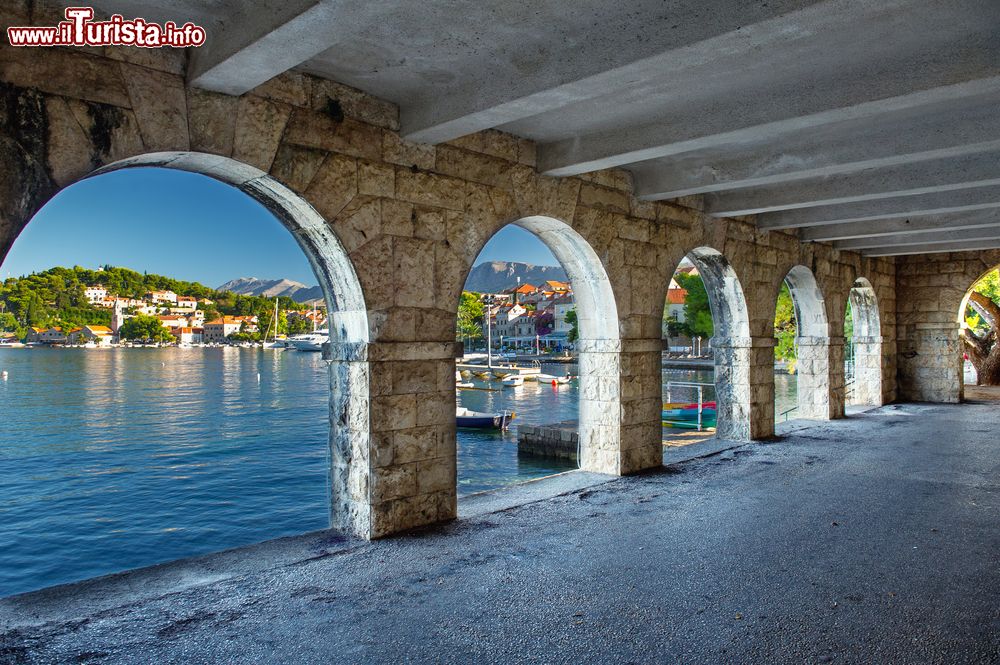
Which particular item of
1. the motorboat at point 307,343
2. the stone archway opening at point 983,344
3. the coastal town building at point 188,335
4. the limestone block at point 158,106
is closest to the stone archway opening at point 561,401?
the limestone block at point 158,106

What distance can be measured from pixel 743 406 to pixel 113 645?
602 cm

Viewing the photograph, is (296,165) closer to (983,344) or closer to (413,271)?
(413,271)

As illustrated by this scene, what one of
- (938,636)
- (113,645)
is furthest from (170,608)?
(938,636)

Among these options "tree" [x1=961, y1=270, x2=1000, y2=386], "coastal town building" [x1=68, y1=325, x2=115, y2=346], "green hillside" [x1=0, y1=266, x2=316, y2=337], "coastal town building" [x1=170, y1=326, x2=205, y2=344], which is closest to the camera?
"tree" [x1=961, y1=270, x2=1000, y2=386]

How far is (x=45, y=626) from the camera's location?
245 centimetres

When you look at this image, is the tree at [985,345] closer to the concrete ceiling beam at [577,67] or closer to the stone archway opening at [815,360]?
the stone archway opening at [815,360]

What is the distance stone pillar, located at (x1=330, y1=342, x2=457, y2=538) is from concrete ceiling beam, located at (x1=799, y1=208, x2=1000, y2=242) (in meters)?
5.44

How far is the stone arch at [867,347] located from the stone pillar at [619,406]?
20.8 feet

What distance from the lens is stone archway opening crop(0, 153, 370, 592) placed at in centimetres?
341

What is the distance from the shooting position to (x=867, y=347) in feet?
33.6

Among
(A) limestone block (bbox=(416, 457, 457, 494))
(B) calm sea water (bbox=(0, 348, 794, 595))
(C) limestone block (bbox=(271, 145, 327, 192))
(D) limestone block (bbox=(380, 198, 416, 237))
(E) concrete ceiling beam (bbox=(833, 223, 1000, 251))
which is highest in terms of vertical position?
(E) concrete ceiling beam (bbox=(833, 223, 1000, 251))

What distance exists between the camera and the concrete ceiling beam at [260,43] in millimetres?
2256

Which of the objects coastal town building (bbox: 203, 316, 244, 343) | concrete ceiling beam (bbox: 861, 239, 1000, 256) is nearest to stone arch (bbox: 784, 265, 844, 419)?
concrete ceiling beam (bbox: 861, 239, 1000, 256)

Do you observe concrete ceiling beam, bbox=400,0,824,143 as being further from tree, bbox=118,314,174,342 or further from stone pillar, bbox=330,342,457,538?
tree, bbox=118,314,174,342
